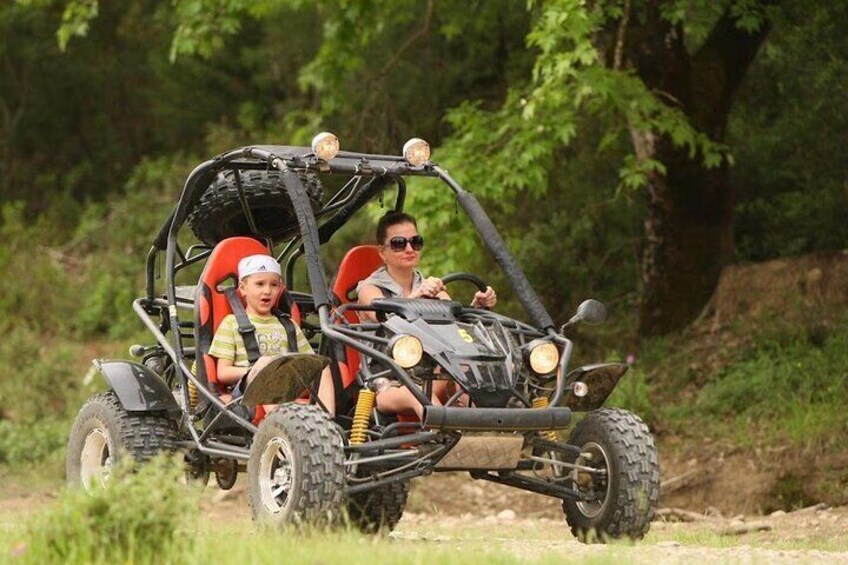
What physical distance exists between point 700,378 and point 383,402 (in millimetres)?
8215

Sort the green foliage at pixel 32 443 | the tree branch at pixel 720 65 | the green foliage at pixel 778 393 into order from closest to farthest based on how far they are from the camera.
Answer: the green foliage at pixel 778 393 → the tree branch at pixel 720 65 → the green foliage at pixel 32 443

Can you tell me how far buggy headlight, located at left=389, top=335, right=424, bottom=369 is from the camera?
8.11 m

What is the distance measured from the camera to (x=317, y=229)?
9211 millimetres

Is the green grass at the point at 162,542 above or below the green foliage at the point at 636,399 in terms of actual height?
above

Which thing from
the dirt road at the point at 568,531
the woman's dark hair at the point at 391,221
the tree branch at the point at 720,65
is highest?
the tree branch at the point at 720,65

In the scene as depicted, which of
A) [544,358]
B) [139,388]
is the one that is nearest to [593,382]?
[544,358]

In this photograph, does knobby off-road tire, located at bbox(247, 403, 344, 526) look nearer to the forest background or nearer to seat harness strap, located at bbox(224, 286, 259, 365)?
seat harness strap, located at bbox(224, 286, 259, 365)

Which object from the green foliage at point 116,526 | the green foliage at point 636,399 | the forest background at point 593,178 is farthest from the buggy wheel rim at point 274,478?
the green foliage at point 636,399

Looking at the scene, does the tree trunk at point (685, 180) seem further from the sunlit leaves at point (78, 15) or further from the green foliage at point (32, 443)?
the green foliage at point (32, 443)

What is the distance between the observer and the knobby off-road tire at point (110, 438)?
9555 mm

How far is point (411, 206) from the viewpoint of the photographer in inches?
554

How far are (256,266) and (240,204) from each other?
0.91 meters

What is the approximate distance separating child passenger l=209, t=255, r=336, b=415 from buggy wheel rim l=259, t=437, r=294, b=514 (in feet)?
3.15

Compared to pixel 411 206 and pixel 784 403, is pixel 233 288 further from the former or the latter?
pixel 784 403
